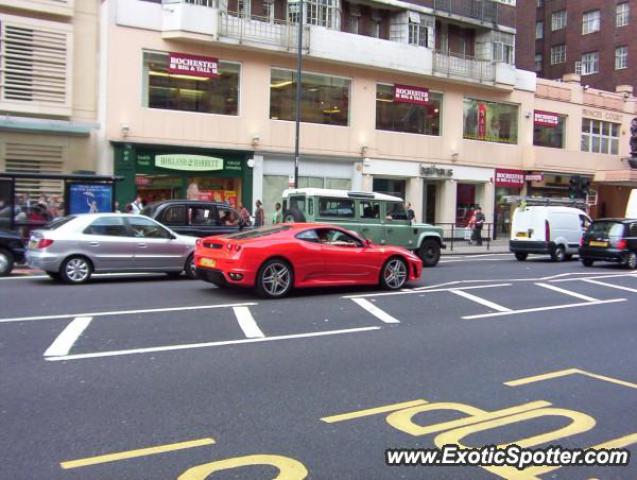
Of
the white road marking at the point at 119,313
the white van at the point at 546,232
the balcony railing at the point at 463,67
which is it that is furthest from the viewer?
the balcony railing at the point at 463,67

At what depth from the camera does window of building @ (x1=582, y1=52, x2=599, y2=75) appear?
50.2 metres

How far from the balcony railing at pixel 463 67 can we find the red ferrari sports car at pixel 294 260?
2015 centimetres

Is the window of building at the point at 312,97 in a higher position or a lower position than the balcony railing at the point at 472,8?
lower

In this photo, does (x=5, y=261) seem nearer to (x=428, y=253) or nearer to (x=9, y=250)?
(x=9, y=250)

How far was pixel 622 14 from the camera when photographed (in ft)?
159

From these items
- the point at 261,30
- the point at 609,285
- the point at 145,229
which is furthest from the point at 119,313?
the point at 261,30

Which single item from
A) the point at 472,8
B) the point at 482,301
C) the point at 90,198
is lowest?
the point at 482,301

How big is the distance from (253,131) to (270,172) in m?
1.79

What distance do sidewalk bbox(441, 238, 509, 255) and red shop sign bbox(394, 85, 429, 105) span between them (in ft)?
22.2

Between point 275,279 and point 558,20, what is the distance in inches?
1986

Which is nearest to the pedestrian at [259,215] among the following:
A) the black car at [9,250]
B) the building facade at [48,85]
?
the building facade at [48,85]

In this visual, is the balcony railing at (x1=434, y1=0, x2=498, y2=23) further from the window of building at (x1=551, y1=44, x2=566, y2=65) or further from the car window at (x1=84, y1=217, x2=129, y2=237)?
the window of building at (x1=551, y1=44, x2=566, y2=65)

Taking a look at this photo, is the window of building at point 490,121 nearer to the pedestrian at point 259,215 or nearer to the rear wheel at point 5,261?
the pedestrian at point 259,215

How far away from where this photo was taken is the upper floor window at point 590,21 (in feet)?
165
